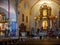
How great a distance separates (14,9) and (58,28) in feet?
23.2

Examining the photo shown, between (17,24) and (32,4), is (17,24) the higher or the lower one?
the lower one

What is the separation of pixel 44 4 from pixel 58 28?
3.99 metres

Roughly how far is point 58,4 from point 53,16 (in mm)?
1904

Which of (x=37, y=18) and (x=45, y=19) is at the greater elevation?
(x=37, y=18)

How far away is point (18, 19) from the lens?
105 ft

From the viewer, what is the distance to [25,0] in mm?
33125

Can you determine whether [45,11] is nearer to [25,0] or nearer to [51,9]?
[51,9]

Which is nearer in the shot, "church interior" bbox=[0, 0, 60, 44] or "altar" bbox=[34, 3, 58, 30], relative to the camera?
"church interior" bbox=[0, 0, 60, 44]

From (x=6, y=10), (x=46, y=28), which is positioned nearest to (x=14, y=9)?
(x=6, y=10)

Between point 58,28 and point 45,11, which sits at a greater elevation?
point 45,11

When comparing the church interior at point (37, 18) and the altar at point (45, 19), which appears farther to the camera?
the altar at point (45, 19)

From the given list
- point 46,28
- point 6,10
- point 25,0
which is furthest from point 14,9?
point 46,28

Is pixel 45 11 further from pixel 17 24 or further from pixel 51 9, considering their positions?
pixel 17 24

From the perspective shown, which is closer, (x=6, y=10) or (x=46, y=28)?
(x=6, y=10)
